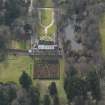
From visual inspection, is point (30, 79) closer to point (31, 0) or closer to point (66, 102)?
point (66, 102)

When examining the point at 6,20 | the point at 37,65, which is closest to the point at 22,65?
the point at 37,65

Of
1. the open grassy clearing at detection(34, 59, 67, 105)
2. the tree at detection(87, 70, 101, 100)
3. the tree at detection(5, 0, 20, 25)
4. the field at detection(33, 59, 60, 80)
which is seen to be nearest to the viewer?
the tree at detection(87, 70, 101, 100)

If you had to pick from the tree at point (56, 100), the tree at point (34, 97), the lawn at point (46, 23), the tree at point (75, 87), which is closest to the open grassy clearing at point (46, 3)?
the lawn at point (46, 23)

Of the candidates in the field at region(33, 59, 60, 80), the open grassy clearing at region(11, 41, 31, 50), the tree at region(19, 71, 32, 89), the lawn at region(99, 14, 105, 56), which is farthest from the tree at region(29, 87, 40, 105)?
the lawn at region(99, 14, 105, 56)

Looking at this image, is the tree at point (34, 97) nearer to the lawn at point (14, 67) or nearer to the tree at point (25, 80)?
the tree at point (25, 80)

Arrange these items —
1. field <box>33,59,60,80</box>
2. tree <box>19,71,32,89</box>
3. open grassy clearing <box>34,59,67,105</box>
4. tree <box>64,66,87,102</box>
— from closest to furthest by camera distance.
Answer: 1. tree <box>64,66,87,102</box>
2. tree <box>19,71,32,89</box>
3. open grassy clearing <box>34,59,67,105</box>
4. field <box>33,59,60,80</box>

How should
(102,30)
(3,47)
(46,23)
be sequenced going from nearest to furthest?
(102,30) → (3,47) → (46,23)

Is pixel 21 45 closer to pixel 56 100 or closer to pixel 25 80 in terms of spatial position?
pixel 25 80

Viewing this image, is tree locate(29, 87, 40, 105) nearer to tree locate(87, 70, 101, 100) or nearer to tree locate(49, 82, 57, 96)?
tree locate(49, 82, 57, 96)

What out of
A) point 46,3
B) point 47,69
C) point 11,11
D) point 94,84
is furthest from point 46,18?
point 94,84
